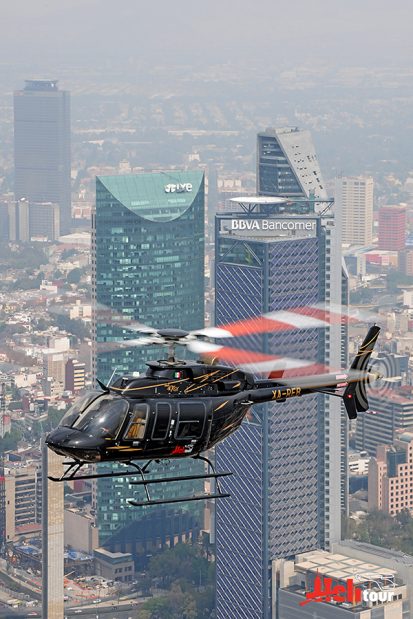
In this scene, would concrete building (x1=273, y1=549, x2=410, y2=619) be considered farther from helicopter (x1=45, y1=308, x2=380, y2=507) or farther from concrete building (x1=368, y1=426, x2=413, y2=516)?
helicopter (x1=45, y1=308, x2=380, y2=507)

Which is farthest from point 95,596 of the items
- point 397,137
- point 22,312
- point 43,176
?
point 43,176

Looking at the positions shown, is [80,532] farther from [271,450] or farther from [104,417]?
[104,417]

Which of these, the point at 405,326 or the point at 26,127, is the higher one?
the point at 26,127

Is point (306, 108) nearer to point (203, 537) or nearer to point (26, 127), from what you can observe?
point (26, 127)

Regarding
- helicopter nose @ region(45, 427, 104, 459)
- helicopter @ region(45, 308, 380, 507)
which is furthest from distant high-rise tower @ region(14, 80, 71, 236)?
helicopter nose @ region(45, 427, 104, 459)

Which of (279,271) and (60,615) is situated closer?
(60,615)

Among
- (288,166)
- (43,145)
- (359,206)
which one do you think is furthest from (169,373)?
(43,145)

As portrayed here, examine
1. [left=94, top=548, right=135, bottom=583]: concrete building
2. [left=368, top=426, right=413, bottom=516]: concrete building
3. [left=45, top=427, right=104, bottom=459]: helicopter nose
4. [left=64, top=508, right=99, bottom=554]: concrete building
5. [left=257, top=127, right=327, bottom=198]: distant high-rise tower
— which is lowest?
[left=94, top=548, right=135, bottom=583]: concrete building

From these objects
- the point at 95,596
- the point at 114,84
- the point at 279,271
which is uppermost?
the point at 114,84

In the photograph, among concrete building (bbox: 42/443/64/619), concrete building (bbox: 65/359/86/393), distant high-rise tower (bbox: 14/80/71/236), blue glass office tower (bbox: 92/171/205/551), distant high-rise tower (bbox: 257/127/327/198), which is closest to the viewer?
concrete building (bbox: 42/443/64/619)
